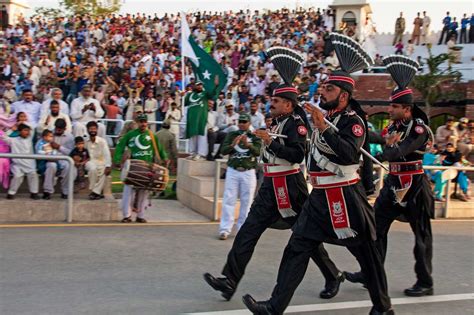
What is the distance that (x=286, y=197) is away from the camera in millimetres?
5836

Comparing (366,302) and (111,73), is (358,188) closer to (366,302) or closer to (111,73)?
(366,302)

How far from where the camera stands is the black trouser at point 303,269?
481cm

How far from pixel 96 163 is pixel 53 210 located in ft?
3.34

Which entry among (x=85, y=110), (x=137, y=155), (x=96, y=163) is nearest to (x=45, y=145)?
(x=96, y=163)

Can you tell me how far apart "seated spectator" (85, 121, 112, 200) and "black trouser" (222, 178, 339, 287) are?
13.7 feet

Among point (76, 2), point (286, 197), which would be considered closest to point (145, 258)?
point (286, 197)

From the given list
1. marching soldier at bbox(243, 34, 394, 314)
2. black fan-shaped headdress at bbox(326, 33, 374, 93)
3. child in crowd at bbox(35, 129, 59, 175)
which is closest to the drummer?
child in crowd at bbox(35, 129, 59, 175)

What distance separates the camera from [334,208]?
16.2ft

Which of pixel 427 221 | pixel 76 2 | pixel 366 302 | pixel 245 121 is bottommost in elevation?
pixel 366 302

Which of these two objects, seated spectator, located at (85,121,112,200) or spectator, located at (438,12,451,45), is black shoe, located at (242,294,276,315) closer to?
seated spectator, located at (85,121,112,200)

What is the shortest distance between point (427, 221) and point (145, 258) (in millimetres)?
3209

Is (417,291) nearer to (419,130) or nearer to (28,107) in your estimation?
(419,130)

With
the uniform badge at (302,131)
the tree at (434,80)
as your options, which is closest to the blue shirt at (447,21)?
the tree at (434,80)

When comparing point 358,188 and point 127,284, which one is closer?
point 358,188
